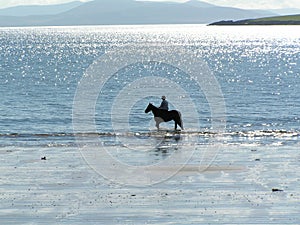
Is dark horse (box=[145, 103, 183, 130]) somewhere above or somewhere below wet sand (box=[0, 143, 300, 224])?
below

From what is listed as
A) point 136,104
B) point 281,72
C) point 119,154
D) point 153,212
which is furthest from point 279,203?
point 281,72

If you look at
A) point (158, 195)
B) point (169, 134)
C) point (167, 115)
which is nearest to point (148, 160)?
point (158, 195)

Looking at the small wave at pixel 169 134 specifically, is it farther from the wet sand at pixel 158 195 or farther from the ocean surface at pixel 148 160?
the wet sand at pixel 158 195

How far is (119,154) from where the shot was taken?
34.3 meters

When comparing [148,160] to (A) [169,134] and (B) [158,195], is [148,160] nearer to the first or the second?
(B) [158,195]

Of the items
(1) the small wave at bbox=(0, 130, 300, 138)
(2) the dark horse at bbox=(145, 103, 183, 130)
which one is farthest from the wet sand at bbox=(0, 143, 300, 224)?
(2) the dark horse at bbox=(145, 103, 183, 130)

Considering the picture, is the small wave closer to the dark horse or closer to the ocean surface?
the ocean surface

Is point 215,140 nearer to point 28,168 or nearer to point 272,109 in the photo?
point 28,168

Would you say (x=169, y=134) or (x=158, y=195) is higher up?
(x=158, y=195)

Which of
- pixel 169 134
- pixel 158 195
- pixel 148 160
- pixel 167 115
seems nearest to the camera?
pixel 158 195

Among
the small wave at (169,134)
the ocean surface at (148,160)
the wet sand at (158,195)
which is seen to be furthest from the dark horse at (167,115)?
the wet sand at (158,195)

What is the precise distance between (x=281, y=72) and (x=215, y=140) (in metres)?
72.1

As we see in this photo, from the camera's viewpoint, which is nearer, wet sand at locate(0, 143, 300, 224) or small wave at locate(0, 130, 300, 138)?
wet sand at locate(0, 143, 300, 224)

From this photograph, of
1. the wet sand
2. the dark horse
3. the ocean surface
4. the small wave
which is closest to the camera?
the wet sand
